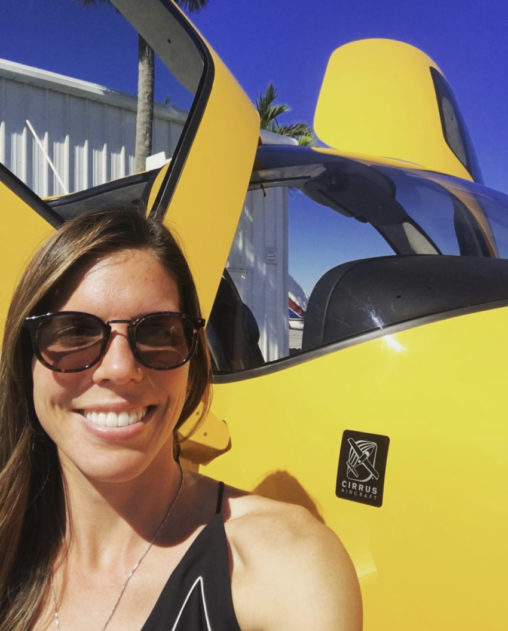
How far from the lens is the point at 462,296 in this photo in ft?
5.30

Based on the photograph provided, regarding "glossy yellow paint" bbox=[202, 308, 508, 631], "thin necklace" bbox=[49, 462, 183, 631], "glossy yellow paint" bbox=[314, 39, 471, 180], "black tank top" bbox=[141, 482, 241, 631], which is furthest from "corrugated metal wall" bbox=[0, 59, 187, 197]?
"black tank top" bbox=[141, 482, 241, 631]

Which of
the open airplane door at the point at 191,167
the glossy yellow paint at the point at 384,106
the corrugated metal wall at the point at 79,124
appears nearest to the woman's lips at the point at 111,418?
the open airplane door at the point at 191,167

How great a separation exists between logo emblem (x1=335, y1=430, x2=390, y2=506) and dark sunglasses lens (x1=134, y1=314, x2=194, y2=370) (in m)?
0.56

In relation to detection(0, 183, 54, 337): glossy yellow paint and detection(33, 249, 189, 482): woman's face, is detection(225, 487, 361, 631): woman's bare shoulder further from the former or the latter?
detection(0, 183, 54, 337): glossy yellow paint

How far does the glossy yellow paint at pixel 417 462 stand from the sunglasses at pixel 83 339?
605mm

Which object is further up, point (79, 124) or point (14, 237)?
point (79, 124)

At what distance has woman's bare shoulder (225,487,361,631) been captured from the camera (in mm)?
1011

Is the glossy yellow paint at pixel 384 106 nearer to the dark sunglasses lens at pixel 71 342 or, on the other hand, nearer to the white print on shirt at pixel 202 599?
the dark sunglasses lens at pixel 71 342

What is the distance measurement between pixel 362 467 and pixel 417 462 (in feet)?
0.45

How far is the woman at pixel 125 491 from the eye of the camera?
1.07 meters

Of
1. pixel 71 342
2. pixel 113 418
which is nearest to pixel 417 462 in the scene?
pixel 113 418

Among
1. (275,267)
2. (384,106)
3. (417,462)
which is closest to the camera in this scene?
(417,462)

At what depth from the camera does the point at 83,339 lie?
1.12 m

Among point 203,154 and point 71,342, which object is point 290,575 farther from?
point 203,154
